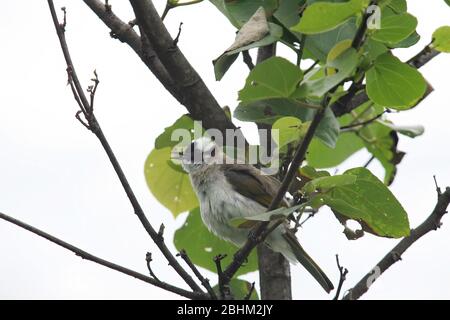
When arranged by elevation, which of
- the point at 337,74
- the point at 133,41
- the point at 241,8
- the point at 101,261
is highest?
the point at 133,41

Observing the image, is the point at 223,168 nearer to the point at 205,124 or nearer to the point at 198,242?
the point at 198,242

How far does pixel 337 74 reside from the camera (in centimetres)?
209

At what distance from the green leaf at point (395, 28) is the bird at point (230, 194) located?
156cm

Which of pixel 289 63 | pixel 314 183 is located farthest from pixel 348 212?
pixel 289 63

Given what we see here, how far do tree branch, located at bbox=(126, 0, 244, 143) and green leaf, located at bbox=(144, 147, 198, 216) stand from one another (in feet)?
1.52

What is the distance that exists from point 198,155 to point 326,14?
2252 millimetres

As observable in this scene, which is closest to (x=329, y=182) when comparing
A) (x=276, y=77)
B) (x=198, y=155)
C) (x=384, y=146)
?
(x=276, y=77)

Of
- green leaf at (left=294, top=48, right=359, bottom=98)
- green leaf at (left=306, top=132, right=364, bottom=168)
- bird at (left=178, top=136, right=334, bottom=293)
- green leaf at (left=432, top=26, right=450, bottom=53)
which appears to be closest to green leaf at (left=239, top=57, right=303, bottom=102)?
green leaf at (left=294, top=48, right=359, bottom=98)

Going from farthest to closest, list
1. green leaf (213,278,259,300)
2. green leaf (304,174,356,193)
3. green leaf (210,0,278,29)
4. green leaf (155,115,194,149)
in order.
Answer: green leaf (155,115,194,149) → green leaf (213,278,259,300) → green leaf (210,0,278,29) → green leaf (304,174,356,193)

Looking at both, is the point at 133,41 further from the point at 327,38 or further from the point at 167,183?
the point at 327,38

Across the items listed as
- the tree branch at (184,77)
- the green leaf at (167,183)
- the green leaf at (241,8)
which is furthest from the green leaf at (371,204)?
the green leaf at (167,183)

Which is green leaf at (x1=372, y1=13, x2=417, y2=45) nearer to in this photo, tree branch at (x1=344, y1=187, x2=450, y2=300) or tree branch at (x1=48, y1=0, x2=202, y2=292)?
tree branch at (x1=344, y1=187, x2=450, y2=300)

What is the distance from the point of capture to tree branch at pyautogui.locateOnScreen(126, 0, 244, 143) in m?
3.23

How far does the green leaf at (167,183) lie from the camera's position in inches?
151
